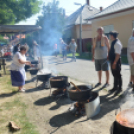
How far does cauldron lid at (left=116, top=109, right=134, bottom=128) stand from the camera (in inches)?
93.8

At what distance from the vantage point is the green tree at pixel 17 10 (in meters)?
17.3

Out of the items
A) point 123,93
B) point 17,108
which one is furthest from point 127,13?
point 17,108

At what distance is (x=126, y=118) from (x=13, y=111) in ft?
9.93

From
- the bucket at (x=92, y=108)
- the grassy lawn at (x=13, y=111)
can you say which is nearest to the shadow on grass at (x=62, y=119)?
the bucket at (x=92, y=108)

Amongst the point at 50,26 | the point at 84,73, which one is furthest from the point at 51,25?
the point at 84,73

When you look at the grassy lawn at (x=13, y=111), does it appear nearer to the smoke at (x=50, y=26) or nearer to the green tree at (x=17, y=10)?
the green tree at (x=17, y=10)

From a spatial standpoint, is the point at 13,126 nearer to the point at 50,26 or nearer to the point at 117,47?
the point at 117,47

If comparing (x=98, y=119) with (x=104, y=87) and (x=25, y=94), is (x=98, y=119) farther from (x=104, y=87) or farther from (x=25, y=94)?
(x=25, y=94)

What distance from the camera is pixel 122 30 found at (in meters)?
15.8

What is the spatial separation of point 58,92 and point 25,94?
1289mm

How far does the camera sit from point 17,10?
19078mm

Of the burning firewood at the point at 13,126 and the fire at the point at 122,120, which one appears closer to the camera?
the fire at the point at 122,120

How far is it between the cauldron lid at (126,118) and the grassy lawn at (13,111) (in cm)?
174

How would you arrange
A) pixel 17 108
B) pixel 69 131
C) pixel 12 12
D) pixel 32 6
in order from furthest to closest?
pixel 32 6 → pixel 12 12 → pixel 17 108 → pixel 69 131
